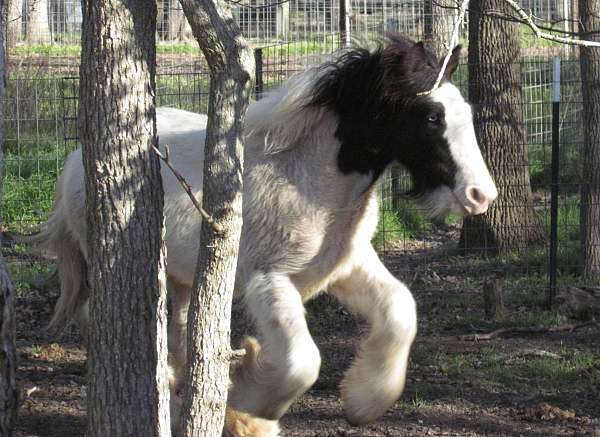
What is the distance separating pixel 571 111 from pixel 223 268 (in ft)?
23.4

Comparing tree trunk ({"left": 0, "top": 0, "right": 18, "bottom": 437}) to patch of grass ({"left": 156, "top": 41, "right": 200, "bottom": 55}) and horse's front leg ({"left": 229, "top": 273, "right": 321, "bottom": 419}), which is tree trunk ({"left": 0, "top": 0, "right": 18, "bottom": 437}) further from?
patch of grass ({"left": 156, "top": 41, "right": 200, "bottom": 55})

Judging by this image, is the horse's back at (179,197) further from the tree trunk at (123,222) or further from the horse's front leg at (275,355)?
the tree trunk at (123,222)

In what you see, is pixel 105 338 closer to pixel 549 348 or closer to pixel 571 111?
pixel 549 348

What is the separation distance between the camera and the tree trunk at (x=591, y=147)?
8.16m

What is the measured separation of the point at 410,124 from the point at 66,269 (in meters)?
2.41

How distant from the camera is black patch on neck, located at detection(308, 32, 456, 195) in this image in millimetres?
5062

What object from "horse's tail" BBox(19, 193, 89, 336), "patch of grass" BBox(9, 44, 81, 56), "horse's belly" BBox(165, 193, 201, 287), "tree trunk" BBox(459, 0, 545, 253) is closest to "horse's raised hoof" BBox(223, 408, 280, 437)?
"horse's belly" BBox(165, 193, 201, 287)

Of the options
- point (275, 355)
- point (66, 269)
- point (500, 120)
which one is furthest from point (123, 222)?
point (500, 120)

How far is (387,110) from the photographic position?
516 cm

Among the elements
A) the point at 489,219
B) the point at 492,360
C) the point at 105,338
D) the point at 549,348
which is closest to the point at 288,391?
the point at 105,338

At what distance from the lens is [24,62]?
1209 cm

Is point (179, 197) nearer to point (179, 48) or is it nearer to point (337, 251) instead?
point (337, 251)

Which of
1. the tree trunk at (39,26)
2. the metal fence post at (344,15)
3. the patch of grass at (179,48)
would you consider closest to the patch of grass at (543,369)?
the metal fence post at (344,15)

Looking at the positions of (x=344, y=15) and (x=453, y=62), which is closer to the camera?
(x=453, y=62)
